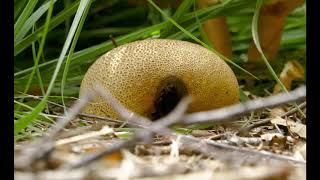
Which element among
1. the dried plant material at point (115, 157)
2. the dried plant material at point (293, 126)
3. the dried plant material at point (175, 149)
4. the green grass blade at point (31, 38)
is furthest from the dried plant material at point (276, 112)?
the dried plant material at point (115, 157)

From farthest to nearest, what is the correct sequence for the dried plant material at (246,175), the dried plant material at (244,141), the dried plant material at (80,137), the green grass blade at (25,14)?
the green grass blade at (25,14)
the dried plant material at (244,141)
the dried plant material at (80,137)
the dried plant material at (246,175)

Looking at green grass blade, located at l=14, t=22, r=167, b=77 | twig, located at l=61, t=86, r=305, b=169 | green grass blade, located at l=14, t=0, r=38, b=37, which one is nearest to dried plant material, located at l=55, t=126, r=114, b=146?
twig, located at l=61, t=86, r=305, b=169

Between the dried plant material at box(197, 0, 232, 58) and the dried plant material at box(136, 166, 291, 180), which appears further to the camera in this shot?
the dried plant material at box(197, 0, 232, 58)

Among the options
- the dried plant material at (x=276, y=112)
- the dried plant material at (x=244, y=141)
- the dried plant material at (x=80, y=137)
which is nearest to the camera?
the dried plant material at (x=80, y=137)

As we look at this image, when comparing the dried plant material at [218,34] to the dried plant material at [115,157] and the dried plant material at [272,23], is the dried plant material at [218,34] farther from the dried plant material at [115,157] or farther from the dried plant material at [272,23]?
the dried plant material at [115,157]

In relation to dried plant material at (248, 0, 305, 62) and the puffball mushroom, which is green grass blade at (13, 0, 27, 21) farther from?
dried plant material at (248, 0, 305, 62)
